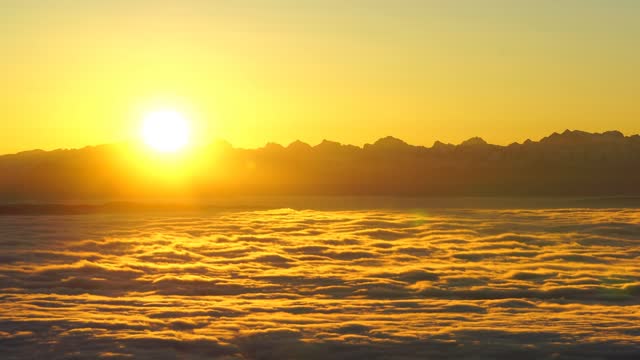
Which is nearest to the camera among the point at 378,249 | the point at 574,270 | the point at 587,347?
the point at 587,347

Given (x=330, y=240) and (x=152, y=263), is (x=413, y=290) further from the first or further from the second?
(x=330, y=240)

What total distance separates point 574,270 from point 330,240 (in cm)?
1238

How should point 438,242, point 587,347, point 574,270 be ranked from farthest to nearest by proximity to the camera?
point 438,242 → point 574,270 → point 587,347

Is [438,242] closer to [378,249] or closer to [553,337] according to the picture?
[378,249]

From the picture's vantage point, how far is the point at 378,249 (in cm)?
3288

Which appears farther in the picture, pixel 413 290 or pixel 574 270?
pixel 574 270

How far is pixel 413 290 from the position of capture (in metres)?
22.2

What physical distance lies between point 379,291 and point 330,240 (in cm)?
1466

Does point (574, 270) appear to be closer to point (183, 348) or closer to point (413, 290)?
point (413, 290)

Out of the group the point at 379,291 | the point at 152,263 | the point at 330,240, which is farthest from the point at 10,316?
the point at 330,240

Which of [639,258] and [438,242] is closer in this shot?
[639,258]

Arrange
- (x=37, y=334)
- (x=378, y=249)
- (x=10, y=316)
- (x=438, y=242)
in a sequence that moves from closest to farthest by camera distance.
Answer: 1. (x=37, y=334)
2. (x=10, y=316)
3. (x=378, y=249)
4. (x=438, y=242)

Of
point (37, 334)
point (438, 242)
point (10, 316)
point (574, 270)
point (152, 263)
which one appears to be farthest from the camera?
point (438, 242)

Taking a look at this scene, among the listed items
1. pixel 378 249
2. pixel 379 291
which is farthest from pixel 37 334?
pixel 378 249
